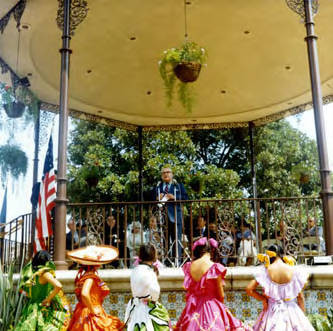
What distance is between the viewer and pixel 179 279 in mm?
6590

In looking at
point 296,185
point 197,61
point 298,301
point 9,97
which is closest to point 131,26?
point 197,61

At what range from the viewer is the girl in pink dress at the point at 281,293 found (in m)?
5.29

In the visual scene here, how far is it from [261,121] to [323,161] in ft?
23.3

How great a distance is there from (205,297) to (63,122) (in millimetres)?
3998

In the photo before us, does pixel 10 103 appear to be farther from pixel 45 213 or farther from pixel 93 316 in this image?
pixel 93 316

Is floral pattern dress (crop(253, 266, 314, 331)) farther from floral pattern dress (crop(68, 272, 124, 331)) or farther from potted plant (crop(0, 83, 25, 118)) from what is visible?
potted plant (crop(0, 83, 25, 118))

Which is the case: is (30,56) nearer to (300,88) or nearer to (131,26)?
(131,26)

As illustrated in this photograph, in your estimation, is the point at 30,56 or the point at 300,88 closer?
the point at 30,56

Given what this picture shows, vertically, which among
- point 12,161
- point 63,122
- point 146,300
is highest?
point 12,161

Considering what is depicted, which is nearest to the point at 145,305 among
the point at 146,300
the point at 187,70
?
the point at 146,300

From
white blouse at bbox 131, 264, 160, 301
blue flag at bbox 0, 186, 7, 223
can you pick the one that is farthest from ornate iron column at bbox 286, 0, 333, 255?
blue flag at bbox 0, 186, 7, 223

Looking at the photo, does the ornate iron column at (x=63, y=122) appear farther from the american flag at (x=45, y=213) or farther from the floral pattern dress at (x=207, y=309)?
the floral pattern dress at (x=207, y=309)

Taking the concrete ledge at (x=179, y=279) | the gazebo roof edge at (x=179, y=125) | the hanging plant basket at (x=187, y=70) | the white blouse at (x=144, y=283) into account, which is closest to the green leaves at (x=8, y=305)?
the concrete ledge at (x=179, y=279)

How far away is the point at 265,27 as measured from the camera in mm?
10500
